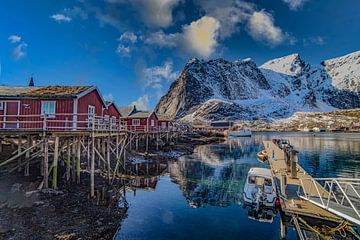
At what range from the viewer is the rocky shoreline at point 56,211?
11.3 metres

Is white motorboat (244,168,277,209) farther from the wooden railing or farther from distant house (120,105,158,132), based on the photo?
distant house (120,105,158,132)

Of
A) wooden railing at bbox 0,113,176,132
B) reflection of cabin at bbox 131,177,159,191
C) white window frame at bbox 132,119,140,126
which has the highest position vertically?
white window frame at bbox 132,119,140,126

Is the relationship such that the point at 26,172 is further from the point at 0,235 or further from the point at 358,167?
the point at 358,167

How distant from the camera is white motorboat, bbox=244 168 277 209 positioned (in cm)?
1588

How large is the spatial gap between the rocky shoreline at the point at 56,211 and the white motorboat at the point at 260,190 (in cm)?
857

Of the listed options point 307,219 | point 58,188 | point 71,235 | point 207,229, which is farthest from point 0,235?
point 307,219

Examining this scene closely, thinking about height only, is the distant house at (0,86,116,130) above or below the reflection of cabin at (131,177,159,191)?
above

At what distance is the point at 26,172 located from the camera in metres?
19.5

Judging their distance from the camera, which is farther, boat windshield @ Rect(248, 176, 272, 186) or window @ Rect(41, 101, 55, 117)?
window @ Rect(41, 101, 55, 117)

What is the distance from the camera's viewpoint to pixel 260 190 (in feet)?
53.1

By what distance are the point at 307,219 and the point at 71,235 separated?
39.3 feet

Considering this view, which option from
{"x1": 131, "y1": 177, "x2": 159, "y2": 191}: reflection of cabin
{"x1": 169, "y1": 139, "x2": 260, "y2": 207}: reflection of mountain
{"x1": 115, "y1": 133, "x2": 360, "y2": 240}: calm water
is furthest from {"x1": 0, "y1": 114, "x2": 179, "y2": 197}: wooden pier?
{"x1": 169, "y1": 139, "x2": 260, "y2": 207}: reflection of mountain

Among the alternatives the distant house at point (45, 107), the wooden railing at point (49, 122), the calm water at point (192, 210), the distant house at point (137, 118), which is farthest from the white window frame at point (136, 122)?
the wooden railing at point (49, 122)

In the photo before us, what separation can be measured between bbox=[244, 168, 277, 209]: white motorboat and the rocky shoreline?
857 cm
